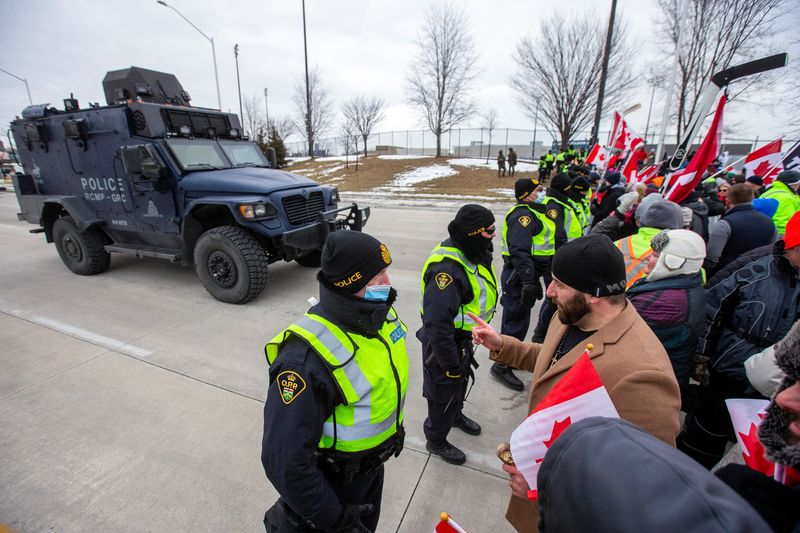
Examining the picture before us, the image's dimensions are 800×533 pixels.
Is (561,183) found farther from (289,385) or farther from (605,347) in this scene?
(289,385)

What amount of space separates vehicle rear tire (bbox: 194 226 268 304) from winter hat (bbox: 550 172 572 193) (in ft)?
12.6

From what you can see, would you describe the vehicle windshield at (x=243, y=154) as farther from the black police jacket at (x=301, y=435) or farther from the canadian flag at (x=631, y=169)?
the canadian flag at (x=631, y=169)

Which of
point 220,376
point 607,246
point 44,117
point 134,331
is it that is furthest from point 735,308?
point 44,117

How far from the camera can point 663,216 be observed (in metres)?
3.02

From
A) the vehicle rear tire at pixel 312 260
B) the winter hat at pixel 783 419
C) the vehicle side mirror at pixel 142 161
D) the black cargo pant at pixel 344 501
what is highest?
the vehicle side mirror at pixel 142 161

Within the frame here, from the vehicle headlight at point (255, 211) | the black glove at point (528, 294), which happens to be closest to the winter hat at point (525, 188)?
the black glove at point (528, 294)

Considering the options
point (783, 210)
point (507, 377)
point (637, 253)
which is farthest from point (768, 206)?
point (507, 377)

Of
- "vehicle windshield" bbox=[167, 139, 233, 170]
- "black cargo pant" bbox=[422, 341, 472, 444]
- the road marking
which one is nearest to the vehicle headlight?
"vehicle windshield" bbox=[167, 139, 233, 170]

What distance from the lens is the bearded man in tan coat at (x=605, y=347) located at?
123 centimetres

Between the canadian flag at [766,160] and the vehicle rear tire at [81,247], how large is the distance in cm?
1223

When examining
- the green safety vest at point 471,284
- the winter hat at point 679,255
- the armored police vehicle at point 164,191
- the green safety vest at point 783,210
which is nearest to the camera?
the winter hat at point 679,255

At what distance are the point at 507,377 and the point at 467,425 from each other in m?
0.79

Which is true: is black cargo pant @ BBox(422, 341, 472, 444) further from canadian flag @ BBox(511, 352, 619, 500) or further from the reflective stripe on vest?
the reflective stripe on vest

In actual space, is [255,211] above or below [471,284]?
above
